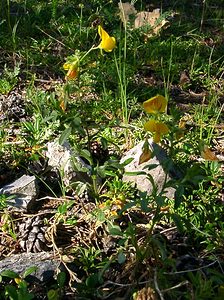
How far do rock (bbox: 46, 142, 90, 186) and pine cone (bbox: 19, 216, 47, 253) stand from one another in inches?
9.9

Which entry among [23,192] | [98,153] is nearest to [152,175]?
[98,153]

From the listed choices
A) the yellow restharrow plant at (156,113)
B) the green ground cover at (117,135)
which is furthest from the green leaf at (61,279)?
the yellow restharrow plant at (156,113)

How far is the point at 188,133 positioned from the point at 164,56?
0.94 meters

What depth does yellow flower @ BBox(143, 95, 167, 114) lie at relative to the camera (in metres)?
1.90

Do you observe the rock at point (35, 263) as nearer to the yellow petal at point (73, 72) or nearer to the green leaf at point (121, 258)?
the green leaf at point (121, 258)

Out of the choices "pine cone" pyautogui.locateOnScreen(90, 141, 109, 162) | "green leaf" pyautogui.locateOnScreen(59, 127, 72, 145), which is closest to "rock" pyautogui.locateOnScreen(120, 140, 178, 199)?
"pine cone" pyautogui.locateOnScreen(90, 141, 109, 162)

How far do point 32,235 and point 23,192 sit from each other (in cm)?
25

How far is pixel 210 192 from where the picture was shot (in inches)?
104

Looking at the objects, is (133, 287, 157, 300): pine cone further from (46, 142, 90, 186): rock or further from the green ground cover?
(46, 142, 90, 186): rock

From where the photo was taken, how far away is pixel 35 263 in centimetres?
217

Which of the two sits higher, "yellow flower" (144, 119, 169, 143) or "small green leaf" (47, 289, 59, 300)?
"yellow flower" (144, 119, 169, 143)

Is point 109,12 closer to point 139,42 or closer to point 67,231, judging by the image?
point 139,42

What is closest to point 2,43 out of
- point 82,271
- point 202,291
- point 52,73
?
point 52,73

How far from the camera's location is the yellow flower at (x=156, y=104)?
1903 mm
